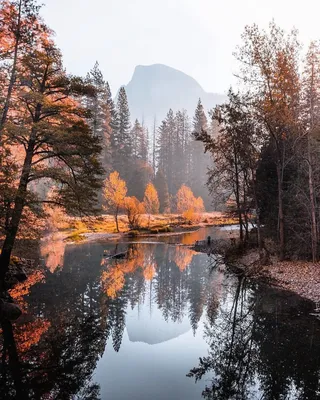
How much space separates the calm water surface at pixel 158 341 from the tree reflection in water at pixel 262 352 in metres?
0.03

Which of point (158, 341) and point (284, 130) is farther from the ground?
point (284, 130)

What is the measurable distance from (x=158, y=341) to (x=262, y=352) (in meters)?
4.00

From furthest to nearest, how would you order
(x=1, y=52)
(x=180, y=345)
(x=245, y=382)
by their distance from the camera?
(x=1, y=52) < (x=180, y=345) < (x=245, y=382)

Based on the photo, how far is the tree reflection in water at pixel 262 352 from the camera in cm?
895

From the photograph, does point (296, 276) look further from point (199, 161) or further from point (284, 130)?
point (199, 161)

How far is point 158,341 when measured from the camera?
13188 millimetres

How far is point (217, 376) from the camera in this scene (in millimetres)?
9930

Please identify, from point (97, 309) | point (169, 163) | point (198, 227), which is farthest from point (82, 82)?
point (169, 163)

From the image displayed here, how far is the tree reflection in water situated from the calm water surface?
0.03 metres

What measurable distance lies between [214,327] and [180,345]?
2.06m

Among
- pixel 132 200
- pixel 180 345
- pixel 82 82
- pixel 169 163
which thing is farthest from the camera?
pixel 169 163

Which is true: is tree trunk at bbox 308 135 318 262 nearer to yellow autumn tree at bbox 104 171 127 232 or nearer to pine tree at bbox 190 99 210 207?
yellow autumn tree at bbox 104 171 127 232

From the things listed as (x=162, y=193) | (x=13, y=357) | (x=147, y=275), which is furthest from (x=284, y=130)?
(x=162, y=193)

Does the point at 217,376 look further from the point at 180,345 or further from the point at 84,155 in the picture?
the point at 84,155
